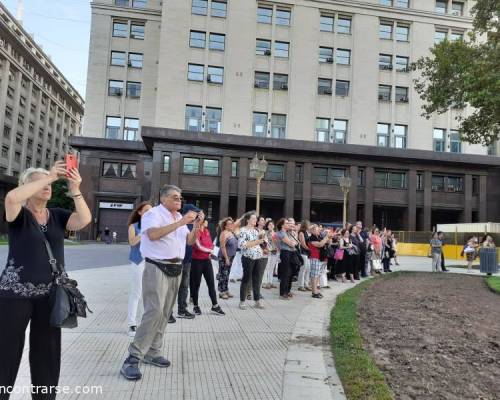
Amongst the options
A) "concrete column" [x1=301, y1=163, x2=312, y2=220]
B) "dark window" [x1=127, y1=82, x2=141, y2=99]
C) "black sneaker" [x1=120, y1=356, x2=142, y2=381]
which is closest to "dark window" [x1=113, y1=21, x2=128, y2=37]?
"dark window" [x1=127, y1=82, x2=141, y2=99]

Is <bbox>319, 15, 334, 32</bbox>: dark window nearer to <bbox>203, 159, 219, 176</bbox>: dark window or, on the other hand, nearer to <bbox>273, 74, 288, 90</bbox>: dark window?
<bbox>273, 74, 288, 90</bbox>: dark window

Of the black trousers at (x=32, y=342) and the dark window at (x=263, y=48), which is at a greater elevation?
the dark window at (x=263, y=48)

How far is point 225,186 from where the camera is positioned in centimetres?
3691

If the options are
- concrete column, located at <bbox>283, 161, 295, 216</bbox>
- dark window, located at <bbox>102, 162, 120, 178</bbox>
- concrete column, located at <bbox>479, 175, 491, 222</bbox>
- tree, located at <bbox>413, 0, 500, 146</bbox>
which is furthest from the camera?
dark window, located at <bbox>102, 162, 120, 178</bbox>

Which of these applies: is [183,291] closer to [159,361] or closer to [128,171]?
[159,361]

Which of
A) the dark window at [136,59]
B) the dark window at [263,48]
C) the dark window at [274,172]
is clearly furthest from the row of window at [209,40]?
the dark window at [274,172]

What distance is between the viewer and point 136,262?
6.33m

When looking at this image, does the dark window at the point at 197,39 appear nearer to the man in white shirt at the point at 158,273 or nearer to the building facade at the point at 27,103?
the building facade at the point at 27,103

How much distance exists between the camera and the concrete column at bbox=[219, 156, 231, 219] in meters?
36.8

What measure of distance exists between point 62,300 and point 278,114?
38068 mm

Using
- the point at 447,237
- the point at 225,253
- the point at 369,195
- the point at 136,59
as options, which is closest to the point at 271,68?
the point at 136,59

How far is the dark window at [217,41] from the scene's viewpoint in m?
39.4

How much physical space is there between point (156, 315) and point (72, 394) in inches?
40.0

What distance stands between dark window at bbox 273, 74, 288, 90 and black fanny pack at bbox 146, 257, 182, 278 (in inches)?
1457
